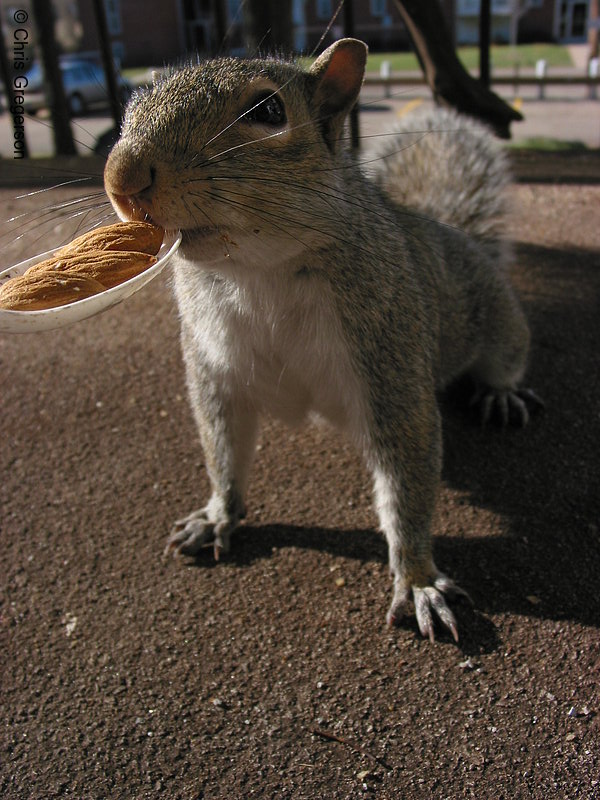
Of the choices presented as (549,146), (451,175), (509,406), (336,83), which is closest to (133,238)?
(336,83)

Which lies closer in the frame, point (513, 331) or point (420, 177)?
point (513, 331)

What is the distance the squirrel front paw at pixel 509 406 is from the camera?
3938 millimetres

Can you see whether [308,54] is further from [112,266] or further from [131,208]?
[112,266]

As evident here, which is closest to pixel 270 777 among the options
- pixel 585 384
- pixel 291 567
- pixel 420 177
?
pixel 291 567

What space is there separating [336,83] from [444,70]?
408cm

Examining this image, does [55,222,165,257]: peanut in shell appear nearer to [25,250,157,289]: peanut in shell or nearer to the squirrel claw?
[25,250,157,289]: peanut in shell

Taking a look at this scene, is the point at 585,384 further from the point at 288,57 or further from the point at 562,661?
the point at 288,57

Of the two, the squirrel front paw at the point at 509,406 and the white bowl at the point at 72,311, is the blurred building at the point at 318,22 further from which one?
the white bowl at the point at 72,311

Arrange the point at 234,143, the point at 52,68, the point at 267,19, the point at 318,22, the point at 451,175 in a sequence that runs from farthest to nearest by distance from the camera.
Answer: the point at 318,22
the point at 52,68
the point at 267,19
the point at 451,175
the point at 234,143

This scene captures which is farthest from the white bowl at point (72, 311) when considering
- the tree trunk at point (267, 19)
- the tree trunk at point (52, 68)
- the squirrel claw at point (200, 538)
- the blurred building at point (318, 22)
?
the blurred building at point (318, 22)

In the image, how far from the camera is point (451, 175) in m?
4.43

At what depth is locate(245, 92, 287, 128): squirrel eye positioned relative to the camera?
2.35m

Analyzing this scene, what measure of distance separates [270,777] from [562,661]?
104 cm

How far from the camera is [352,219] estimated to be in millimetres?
2699
